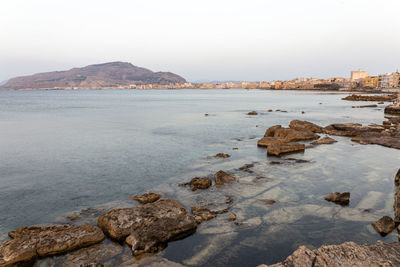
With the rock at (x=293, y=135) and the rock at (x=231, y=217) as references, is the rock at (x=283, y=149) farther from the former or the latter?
the rock at (x=231, y=217)

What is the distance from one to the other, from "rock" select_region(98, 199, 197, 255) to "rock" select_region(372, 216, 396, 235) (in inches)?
195

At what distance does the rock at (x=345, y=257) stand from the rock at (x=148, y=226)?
289cm

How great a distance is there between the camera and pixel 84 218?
7918 mm

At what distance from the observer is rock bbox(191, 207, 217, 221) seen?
7.69 metres

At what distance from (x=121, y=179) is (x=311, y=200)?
7768 millimetres

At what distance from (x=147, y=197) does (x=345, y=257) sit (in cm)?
639

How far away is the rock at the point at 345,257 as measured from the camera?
15.0 ft

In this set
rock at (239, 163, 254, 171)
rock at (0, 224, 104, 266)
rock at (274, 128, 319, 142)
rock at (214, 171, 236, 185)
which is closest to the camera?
rock at (0, 224, 104, 266)

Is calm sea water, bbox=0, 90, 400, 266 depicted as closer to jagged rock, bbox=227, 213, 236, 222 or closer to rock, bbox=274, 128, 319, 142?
jagged rock, bbox=227, 213, 236, 222

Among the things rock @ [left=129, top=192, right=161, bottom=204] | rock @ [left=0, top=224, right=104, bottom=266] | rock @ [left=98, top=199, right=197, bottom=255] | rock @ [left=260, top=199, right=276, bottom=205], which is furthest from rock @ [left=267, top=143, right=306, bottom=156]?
rock @ [left=0, top=224, right=104, bottom=266]

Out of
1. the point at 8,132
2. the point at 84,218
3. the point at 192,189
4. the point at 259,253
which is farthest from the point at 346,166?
the point at 8,132

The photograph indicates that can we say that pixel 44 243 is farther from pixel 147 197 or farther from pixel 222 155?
pixel 222 155

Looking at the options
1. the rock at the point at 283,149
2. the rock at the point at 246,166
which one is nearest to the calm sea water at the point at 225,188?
the rock at the point at 246,166

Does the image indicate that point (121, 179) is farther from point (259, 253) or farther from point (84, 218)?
point (259, 253)
